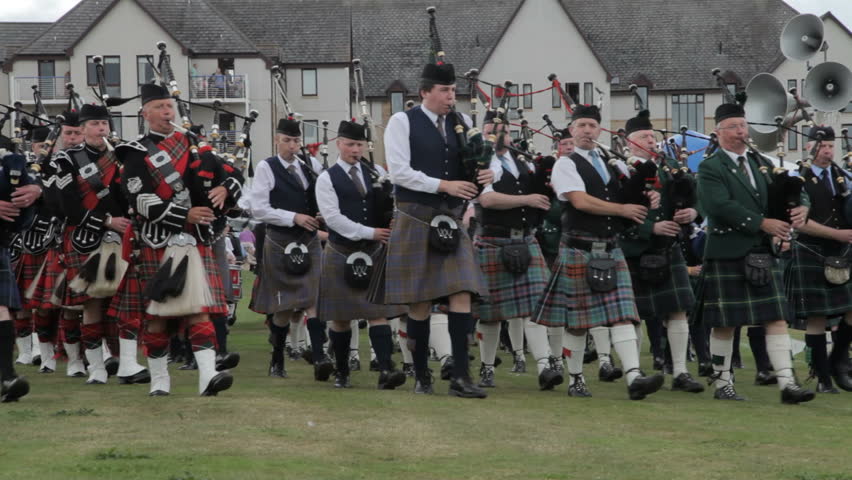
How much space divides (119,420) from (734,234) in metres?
3.88

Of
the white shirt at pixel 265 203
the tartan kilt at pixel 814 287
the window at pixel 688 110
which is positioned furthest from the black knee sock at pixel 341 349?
the window at pixel 688 110

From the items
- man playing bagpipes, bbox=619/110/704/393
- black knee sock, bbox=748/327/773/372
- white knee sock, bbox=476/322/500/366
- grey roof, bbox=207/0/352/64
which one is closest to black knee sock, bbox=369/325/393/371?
white knee sock, bbox=476/322/500/366

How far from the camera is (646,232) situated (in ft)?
29.9

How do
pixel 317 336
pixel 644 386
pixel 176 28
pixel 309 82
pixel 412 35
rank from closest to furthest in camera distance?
pixel 644 386
pixel 317 336
pixel 176 28
pixel 309 82
pixel 412 35

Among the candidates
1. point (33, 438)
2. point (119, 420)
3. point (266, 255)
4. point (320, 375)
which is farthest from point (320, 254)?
point (33, 438)

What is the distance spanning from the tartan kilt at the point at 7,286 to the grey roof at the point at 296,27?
159 ft

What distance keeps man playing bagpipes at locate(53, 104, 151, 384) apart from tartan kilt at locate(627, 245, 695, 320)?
3.41 m

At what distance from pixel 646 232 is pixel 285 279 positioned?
262 centimetres

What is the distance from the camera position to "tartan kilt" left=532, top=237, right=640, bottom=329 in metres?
8.07

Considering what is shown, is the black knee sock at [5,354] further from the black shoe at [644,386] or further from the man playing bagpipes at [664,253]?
the man playing bagpipes at [664,253]

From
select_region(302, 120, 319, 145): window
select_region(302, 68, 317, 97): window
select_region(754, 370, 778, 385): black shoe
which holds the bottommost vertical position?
select_region(754, 370, 778, 385): black shoe

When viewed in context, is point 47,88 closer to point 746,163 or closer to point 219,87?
point 219,87

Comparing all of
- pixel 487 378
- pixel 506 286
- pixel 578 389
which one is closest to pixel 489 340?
pixel 487 378

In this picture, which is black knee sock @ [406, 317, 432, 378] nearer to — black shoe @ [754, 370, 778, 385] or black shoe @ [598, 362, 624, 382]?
black shoe @ [598, 362, 624, 382]
